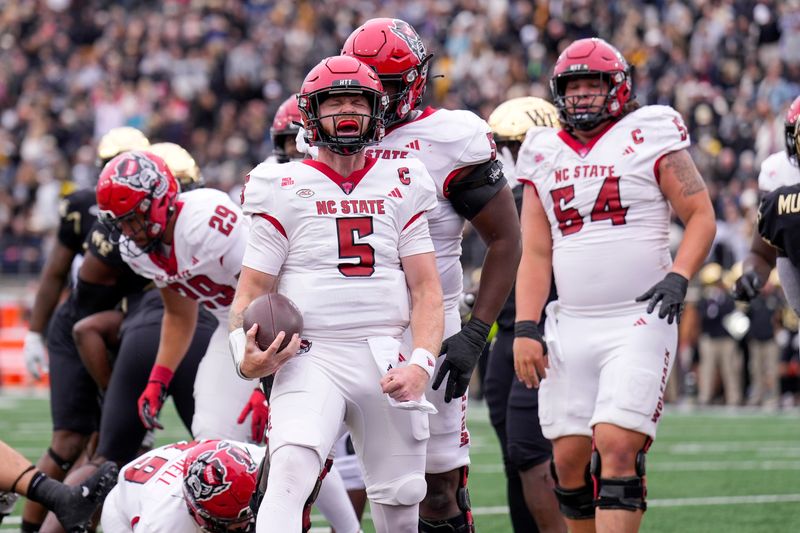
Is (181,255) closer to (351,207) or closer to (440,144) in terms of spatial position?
(440,144)

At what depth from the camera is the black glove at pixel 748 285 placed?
17.9ft

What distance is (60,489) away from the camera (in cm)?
525

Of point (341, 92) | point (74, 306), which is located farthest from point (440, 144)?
point (74, 306)

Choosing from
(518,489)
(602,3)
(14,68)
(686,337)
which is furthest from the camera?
(14,68)

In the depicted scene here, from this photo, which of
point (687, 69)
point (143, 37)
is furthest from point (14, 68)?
point (687, 69)

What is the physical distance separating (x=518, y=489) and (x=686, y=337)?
12213mm

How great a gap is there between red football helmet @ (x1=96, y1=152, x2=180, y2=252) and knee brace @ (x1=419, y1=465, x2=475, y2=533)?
5.59 feet

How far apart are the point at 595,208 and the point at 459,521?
1.35 m

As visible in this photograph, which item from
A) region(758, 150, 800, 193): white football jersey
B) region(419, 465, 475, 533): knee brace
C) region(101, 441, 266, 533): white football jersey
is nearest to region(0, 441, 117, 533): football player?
region(101, 441, 266, 533): white football jersey

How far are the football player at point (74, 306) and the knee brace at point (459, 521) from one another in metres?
2.22

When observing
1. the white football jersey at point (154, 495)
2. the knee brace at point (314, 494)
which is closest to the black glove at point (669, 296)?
the knee brace at point (314, 494)

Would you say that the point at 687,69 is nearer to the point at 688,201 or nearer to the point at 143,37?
the point at 143,37

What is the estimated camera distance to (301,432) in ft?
13.0

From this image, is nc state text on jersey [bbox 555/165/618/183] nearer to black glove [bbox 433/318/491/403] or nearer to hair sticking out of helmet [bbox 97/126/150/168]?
black glove [bbox 433/318/491/403]
